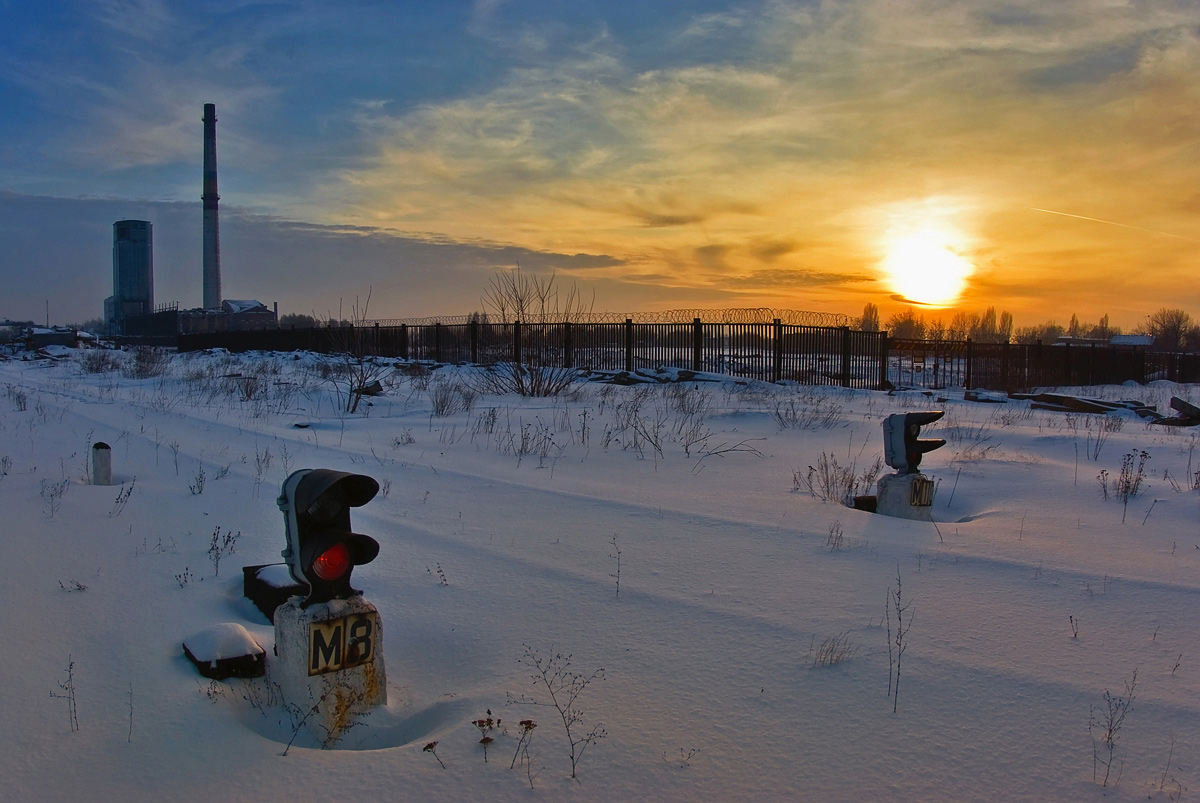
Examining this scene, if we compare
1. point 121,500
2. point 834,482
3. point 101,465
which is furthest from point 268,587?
point 834,482

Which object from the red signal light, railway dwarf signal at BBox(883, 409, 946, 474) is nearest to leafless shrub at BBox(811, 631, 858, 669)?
the red signal light

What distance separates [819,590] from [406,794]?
2262mm

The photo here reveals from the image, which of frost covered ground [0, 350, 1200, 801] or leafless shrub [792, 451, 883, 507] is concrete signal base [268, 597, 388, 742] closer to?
frost covered ground [0, 350, 1200, 801]

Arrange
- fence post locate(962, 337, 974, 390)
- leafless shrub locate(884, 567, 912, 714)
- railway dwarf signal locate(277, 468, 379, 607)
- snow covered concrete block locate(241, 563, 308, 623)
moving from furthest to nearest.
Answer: fence post locate(962, 337, 974, 390) → snow covered concrete block locate(241, 563, 308, 623) → leafless shrub locate(884, 567, 912, 714) → railway dwarf signal locate(277, 468, 379, 607)

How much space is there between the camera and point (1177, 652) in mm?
2988

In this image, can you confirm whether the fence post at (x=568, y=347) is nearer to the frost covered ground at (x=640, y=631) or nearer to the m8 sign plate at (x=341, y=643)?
the frost covered ground at (x=640, y=631)

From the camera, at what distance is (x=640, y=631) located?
10.3 feet

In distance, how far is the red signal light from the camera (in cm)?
237

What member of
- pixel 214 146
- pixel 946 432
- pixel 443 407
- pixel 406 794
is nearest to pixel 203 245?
pixel 214 146

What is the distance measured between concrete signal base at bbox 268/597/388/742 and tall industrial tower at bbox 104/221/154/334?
11954 cm

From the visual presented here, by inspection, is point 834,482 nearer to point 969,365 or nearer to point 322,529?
point 322,529

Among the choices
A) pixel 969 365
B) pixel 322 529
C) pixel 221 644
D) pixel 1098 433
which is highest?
pixel 969 365

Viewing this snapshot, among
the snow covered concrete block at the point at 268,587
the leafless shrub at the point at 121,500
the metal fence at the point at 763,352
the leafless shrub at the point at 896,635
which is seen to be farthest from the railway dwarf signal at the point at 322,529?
the metal fence at the point at 763,352

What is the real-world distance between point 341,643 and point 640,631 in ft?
4.16
